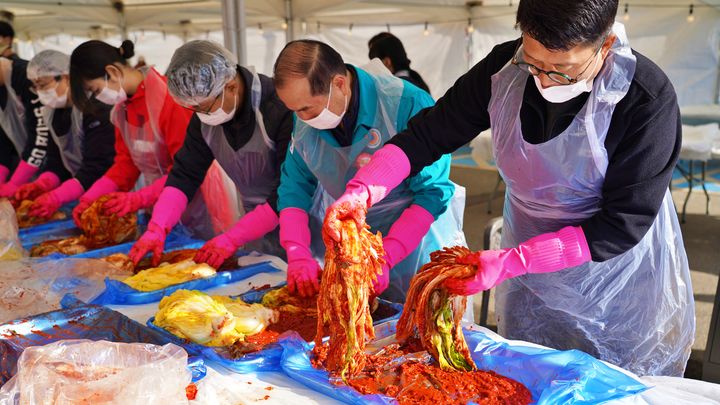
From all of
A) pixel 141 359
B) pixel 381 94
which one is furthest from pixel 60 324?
pixel 381 94

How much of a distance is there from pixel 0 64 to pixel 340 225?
4.40m

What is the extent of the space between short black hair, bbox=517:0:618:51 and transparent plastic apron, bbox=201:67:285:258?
69.0 inches

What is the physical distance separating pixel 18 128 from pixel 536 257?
4822mm

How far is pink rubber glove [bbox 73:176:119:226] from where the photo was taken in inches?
153

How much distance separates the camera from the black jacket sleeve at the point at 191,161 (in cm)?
338

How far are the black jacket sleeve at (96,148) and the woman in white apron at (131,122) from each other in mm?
211

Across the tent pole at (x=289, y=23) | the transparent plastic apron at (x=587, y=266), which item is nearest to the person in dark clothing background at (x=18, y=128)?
the transparent plastic apron at (x=587, y=266)

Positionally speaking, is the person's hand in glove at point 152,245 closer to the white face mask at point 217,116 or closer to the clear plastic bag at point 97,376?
the white face mask at point 217,116

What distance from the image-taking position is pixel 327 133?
2641mm

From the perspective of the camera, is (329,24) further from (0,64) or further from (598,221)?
(598,221)

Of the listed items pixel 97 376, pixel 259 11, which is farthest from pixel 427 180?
pixel 259 11

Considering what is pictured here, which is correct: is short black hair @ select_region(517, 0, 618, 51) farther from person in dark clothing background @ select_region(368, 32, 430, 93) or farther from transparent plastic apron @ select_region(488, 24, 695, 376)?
person in dark clothing background @ select_region(368, 32, 430, 93)

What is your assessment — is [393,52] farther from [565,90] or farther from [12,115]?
[565,90]

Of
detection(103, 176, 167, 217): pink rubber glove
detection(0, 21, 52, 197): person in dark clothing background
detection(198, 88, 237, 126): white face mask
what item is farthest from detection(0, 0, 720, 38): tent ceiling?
detection(198, 88, 237, 126): white face mask
